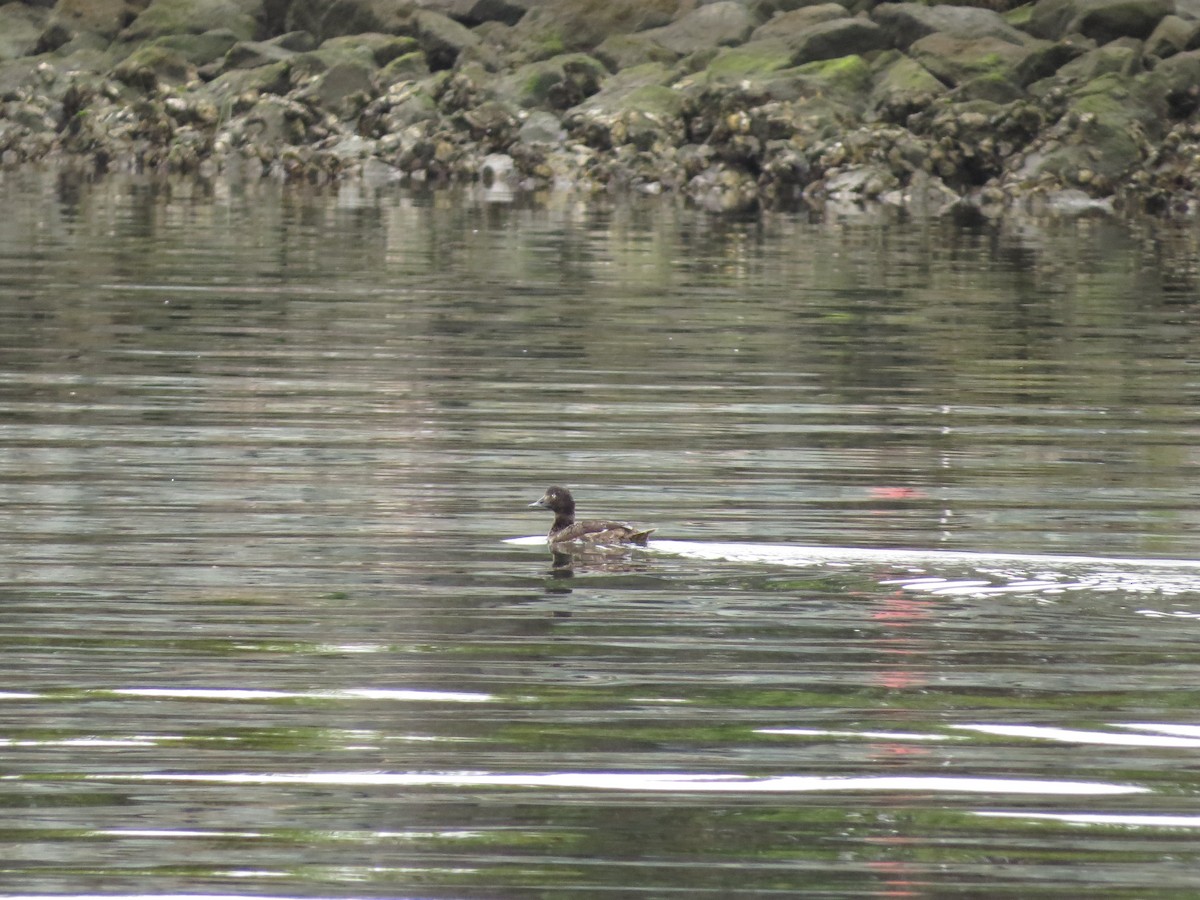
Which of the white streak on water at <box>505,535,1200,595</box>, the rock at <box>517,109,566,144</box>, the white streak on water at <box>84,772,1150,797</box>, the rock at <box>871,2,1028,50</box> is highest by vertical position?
the rock at <box>871,2,1028,50</box>

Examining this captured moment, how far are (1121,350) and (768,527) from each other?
9.54 metres

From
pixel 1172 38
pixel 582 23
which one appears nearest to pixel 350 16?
pixel 582 23

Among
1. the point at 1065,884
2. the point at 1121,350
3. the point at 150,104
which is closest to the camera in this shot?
the point at 1065,884

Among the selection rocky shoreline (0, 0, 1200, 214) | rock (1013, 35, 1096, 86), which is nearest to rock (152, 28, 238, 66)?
rocky shoreline (0, 0, 1200, 214)

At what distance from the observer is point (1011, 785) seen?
7.07 metres

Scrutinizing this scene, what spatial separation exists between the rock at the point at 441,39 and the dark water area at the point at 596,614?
37811 mm

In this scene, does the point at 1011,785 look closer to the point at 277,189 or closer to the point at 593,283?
the point at 593,283

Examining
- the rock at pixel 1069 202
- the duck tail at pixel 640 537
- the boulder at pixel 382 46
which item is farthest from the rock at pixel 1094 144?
the duck tail at pixel 640 537

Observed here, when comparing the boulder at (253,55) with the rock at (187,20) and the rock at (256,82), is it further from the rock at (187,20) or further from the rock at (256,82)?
the rock at (187,20)

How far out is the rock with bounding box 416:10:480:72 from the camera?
190 ft

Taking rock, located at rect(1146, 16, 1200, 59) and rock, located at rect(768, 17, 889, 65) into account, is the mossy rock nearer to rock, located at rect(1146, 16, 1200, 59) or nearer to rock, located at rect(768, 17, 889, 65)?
rock, located at rect(768, 17, 889, 65)

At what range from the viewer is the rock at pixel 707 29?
5619 cm

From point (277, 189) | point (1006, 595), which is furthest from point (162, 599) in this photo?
point (277, 189)

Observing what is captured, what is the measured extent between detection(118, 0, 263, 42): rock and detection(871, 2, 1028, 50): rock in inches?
688
